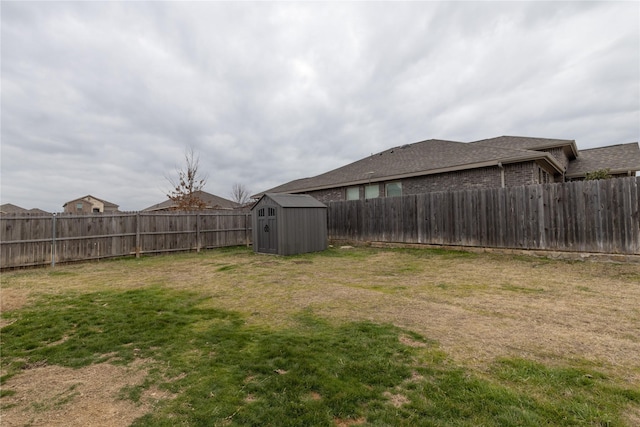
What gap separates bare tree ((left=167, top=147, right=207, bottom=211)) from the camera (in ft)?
81.9

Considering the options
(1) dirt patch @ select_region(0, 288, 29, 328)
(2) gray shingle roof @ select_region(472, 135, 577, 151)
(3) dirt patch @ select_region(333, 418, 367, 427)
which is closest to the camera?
(3) dirt patch @ select_region(333, 418, 367, 427)

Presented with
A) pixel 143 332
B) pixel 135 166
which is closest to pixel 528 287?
pixel 143 332

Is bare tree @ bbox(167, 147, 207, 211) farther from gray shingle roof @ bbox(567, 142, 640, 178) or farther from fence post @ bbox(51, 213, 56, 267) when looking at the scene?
gray shingle roof @ bbox(567, 142, 640, 178)

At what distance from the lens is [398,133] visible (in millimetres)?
24922

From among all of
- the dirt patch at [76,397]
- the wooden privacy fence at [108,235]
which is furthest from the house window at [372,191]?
the dirt patch at [76,397]

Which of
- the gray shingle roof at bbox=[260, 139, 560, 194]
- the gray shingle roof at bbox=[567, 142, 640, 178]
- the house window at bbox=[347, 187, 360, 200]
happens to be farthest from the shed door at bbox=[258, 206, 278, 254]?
the gray shingle roof at bbox=[567, 142, 640, 178]

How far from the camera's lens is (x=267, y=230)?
11594 millimetres

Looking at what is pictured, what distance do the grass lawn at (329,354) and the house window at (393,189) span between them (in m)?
8.80

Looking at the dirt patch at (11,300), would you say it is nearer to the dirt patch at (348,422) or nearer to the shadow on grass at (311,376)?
the shadow on grass at (311,376)

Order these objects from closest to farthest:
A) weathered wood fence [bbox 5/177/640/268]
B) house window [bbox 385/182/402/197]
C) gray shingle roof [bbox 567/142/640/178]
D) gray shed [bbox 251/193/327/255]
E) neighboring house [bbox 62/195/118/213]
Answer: weathered wood fence [bbox 5/177/640/268] → gray shed [bbox 251/193/327/255] → gray shingle roof [bbox 567/142/640/178] → house window [bbox 385/182/402/197] → neighboring house [bbox 62/195/118/213]

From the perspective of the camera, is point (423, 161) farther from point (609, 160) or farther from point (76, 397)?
point (76, 397)

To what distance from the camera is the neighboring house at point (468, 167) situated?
443 inches

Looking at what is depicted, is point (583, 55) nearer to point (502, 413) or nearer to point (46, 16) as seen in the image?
point (502, 413)

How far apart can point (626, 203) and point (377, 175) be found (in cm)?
945
